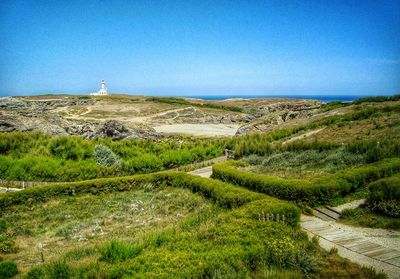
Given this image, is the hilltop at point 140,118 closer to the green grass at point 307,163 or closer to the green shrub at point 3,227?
the green grass at point 307,163

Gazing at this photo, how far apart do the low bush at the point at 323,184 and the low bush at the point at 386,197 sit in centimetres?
142

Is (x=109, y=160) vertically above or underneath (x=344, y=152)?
underneath

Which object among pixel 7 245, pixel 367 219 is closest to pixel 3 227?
pixel 7 245

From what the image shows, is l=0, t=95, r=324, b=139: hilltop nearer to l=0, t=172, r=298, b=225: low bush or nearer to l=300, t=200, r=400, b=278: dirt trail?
l=0, t=172, r=298, b=225: low bush

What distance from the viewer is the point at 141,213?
14.0 metres

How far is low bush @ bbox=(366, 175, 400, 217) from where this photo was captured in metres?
10.3

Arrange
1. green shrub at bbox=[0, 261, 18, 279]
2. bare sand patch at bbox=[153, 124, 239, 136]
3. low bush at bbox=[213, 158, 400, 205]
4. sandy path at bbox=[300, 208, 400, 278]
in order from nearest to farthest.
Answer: sandy path at bbox=[300, 208, 400, 278] < green shrub at bbox=[0, 261, 18, 279] < low bush at bbox=[213, 158, 400, 205] < bare sand patch at bbox=[153, 124, 239, 136]

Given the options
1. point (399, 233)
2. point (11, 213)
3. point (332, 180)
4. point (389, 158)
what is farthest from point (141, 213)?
point (389, 158)

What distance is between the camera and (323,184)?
486 inches

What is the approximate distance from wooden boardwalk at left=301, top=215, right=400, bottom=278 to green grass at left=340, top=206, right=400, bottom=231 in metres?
0.62

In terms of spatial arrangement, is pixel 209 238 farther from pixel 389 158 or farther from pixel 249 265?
pixel 389 158

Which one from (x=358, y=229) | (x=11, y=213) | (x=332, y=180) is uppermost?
(x=332, y=180)

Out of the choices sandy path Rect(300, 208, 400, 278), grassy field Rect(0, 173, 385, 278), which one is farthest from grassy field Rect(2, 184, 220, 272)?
sandy path Rect(300, 208, 400, 278)

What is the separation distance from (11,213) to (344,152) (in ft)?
54.6
